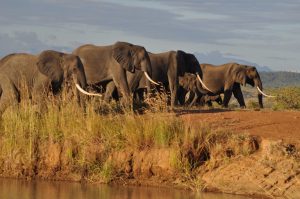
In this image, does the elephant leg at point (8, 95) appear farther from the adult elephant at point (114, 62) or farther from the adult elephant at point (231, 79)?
the adult elephant at point (231, 79)

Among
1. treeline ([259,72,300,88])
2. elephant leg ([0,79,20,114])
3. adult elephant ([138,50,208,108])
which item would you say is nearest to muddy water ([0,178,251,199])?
elephant leg ([0,79,20,114])

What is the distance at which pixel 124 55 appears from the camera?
2494cm

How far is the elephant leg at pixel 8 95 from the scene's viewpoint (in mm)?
20000

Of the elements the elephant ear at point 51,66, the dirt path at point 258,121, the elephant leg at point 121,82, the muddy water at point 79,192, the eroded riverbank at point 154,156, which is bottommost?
the muddy water at point 79,192

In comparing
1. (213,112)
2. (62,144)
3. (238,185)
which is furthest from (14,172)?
(213,112)

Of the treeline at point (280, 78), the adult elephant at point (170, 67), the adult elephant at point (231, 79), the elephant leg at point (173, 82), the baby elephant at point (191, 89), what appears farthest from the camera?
→ the treeline at point (280, 78)

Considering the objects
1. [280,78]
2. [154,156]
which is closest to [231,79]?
[154,156]

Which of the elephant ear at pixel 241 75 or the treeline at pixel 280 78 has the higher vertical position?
the elephant ear at pixel 241 75

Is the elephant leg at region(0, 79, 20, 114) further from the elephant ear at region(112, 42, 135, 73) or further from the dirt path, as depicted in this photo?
the elephant ear at region(112, 42, 135, 73)

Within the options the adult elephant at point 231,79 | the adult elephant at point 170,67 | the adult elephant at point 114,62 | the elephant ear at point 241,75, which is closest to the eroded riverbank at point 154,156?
the adult elephant at point 114,62

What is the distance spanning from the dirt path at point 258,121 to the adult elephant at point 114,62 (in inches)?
163

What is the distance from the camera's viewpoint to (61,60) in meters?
21.5

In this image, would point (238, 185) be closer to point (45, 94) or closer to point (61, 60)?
point (45, 94)

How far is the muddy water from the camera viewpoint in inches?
597
